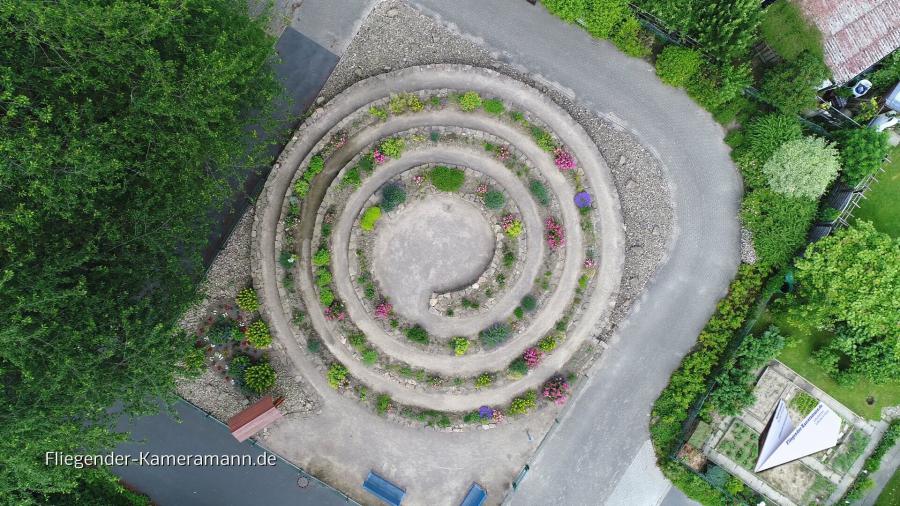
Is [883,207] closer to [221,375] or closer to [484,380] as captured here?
[484,380]

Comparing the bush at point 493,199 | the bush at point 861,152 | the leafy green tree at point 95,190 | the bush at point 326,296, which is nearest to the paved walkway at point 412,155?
the bush at point 326,296

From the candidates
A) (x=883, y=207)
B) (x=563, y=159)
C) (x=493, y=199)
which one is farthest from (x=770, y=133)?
(x=493, y=199)

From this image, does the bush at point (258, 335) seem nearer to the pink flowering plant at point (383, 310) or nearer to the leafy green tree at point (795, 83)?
the pink flowering plant at point (383, 310)

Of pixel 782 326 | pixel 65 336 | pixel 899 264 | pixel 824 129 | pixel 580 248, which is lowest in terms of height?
pixel 65 336

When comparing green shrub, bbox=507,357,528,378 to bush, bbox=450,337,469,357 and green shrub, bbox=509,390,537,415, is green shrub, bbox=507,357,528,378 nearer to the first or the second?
green shrub, bbox=509,390,537,415

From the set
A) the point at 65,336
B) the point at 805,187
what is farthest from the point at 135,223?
the point at 805,187

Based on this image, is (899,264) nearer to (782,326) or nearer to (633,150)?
(782,326)
